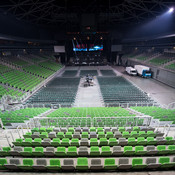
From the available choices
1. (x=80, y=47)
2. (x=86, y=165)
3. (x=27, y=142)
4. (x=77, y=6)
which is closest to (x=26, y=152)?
(x=27, y=142)

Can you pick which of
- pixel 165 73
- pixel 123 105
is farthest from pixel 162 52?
pixel 123 105

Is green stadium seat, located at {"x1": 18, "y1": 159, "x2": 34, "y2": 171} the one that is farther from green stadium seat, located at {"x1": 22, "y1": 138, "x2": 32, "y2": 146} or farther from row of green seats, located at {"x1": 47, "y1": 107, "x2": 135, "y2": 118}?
row of green seats, located at {"x1": 47, "y1": 107, "x2": 135, "y2": 118}

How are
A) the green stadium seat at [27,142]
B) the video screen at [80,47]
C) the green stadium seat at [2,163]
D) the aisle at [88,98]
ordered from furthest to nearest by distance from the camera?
the video screen at [80,47] → the aisle at [88,98] → the green stadium seat at [27,142] → the green stadium seat at [2,163]

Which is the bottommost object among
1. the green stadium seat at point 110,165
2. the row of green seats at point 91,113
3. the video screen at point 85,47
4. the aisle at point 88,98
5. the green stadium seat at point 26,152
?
the aisle at point 88,98

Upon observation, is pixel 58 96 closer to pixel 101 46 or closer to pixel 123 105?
pixel 123 105

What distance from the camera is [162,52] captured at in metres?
34.6

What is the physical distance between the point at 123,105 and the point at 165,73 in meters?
16.9

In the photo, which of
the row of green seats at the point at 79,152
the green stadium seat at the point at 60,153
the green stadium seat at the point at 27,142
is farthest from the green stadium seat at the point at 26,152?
the green stadium seat at the point at 60,153

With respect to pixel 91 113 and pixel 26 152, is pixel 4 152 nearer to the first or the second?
pixel 26 152

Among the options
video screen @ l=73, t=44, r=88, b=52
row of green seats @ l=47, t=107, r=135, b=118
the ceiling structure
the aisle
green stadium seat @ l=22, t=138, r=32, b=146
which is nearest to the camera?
green stadium seat @ l=22, t=138, r=32, b=146

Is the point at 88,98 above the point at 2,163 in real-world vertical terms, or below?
below

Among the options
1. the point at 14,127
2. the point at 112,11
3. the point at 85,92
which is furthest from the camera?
the point at 112,11

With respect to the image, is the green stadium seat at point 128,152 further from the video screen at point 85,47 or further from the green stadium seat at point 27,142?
the video screen at point 85,47

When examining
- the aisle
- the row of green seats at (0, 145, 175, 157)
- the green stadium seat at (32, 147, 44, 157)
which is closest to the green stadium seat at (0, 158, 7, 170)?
the row of green seats at (0, 145, 175, 157)
